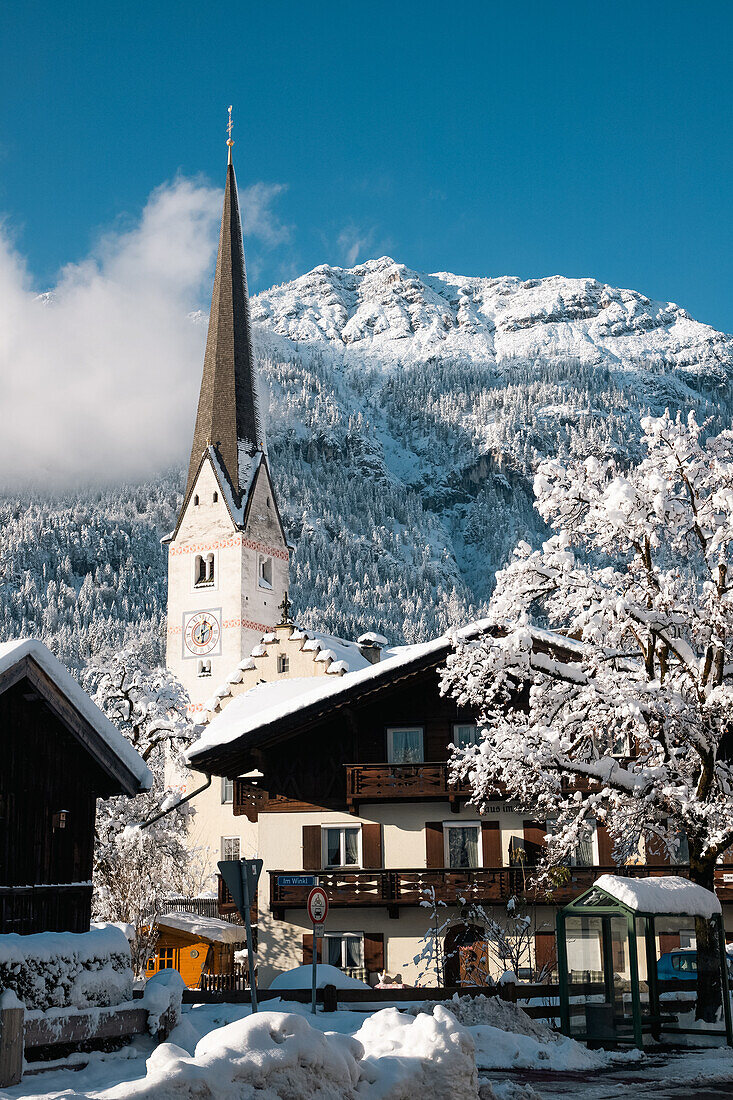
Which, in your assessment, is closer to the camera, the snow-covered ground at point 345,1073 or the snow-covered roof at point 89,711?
the snow-covered ground at point 345,1073

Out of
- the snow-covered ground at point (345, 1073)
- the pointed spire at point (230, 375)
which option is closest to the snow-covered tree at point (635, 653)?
the snow-covered ground at point (345, 1073)

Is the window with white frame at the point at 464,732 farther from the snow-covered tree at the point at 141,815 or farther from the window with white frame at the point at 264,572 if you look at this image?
the window with white frame at the point at 264,572

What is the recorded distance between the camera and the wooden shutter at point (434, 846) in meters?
31.8

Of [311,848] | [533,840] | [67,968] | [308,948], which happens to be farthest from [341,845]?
[67,968]

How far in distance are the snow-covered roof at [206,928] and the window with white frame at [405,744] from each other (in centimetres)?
920

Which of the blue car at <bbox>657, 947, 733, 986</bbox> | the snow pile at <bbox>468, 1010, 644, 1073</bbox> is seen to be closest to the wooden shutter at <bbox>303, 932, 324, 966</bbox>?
the blue car at <bbox>657, 947, 733, 986</bbox>

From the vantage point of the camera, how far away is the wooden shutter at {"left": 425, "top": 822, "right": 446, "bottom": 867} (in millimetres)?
31828

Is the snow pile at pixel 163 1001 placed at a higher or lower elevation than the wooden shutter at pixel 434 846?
lower

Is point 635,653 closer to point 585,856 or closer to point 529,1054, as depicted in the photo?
point 529,1054

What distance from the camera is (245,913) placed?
51.6 feet

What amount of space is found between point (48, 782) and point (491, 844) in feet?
51.8

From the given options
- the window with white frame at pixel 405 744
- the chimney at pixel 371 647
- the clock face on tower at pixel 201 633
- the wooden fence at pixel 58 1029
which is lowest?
the wooden fence at pixel 58 1029

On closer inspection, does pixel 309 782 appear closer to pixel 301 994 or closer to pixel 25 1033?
pixel 301 994

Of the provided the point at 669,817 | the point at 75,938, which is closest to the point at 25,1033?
the point at 75,938
